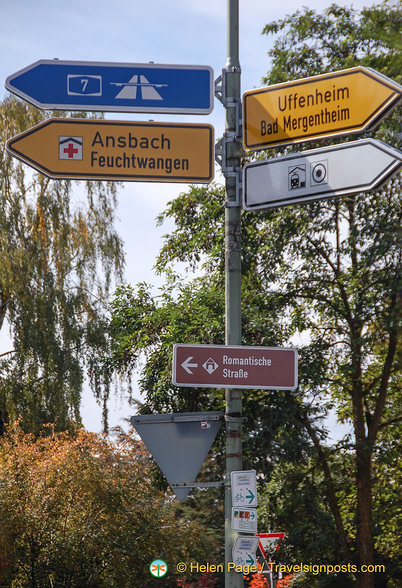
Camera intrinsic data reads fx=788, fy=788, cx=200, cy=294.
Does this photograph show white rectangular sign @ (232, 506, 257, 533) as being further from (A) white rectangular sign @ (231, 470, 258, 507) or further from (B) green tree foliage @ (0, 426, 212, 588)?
(B) green tree foliage @ (0, 426, 212, 588)

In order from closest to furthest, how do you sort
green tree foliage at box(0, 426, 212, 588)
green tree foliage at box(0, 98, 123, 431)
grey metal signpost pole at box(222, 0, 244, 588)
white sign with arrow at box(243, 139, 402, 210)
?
white sign with arrow at box(243, 139, 402, 210) → grey metal signpost pole at box(222, 0, 244, 588) → green tree foliage at box(0, 426, 212, 588) → green tree foliage at box(0, 98, 123, 431)

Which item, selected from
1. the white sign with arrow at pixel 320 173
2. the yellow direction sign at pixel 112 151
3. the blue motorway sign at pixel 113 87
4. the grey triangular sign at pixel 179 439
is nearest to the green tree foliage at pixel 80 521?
the grey triangular sign at pixel 179 439

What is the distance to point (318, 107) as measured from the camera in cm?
503

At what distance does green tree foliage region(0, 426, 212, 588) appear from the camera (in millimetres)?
12938

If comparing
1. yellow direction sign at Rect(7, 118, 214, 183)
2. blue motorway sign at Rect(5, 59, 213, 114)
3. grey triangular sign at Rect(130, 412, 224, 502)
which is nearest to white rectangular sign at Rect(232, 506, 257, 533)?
grey triangular sign at Rect(130, 412, 224, 502)

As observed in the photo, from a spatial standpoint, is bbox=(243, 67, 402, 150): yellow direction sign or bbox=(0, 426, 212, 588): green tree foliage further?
bbox=(0, 426, 212, 588): green tree foliage

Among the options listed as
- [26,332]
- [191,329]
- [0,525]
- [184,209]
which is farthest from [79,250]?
[0,525]

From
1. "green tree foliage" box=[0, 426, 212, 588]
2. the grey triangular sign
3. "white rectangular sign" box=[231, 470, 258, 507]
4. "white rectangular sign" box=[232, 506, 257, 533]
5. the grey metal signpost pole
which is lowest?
"green tree foliage" box=[0, 426, 212, 588]

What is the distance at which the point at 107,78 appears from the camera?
5.35 meters

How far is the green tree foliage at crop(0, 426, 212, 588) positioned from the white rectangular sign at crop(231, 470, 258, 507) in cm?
837

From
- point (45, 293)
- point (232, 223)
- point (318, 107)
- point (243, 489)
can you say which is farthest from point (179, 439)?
point (45, 293)

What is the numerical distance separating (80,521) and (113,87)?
9451 mm

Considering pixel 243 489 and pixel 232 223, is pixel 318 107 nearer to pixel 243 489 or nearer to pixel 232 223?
pixel 232 223

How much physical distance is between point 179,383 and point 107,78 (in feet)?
6.94
